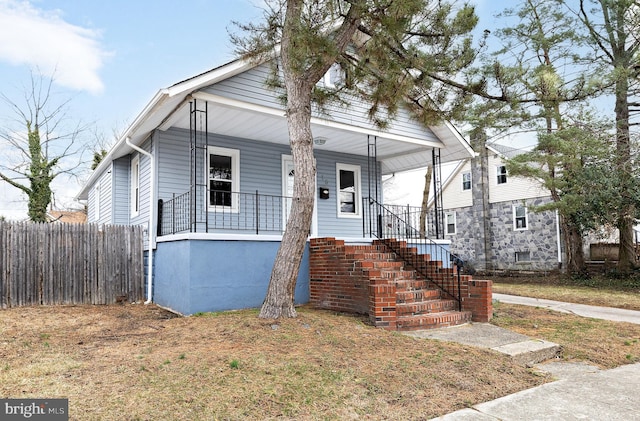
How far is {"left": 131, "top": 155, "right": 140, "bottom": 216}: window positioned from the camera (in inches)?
408

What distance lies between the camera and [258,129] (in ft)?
30.6

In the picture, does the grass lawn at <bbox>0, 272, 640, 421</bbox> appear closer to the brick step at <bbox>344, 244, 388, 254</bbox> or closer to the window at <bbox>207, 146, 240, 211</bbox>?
the brick step at <bbox>344, 244, 388, 254</bbox>

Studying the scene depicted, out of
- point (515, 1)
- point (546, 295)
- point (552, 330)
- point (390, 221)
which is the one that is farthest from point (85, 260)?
point (515, 1)

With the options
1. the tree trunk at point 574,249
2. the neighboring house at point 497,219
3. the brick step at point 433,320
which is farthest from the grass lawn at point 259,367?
the neighboring house at point 497,219

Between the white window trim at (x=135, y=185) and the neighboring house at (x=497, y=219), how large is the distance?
13.7 metres

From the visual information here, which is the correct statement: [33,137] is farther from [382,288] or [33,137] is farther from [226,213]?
[382,288]

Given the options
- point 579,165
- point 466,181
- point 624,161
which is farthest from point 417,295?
point 466,181

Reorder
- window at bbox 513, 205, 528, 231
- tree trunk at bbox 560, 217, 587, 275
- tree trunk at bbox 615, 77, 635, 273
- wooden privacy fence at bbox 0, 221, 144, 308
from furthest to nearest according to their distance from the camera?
window at bbox 513, 205, 528, 231 < tree trunk at bbox 560, 217, 587, 275 < tree trunk at bbox 615, 77, 635, 273 < wooden privacy fence at bbox 0, 221, 144, 308

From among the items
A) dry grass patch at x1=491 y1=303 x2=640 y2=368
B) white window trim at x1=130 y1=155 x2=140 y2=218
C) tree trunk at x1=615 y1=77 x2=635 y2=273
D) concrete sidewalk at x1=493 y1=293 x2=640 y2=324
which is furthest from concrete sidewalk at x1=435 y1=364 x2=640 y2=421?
tree trunk at x1=615 y1=77 x2=635 y2=273

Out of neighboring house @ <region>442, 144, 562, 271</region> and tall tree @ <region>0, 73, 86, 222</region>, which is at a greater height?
tall tree @ <region>0, 73, 86, 222</region>

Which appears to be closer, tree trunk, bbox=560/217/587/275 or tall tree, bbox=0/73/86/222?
tree trunk, bbox=560/217/587/275

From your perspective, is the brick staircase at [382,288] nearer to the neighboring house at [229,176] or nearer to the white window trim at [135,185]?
the neighboring house at [229,176]

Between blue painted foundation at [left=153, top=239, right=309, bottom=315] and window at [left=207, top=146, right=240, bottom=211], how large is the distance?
5.50 feet

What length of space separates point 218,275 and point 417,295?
3244 mm
